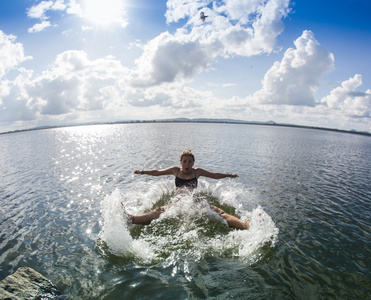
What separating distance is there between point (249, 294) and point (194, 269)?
164cm

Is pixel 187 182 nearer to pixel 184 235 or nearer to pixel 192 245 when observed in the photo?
pixel 184 235

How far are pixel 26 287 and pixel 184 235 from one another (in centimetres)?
484

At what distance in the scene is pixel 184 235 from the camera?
8008 mm

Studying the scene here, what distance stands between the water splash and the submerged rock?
2033 millimetres

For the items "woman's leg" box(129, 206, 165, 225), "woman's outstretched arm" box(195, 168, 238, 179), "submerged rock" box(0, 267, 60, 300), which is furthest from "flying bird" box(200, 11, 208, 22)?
"submerged rock" box(0, 267, 60, 300)

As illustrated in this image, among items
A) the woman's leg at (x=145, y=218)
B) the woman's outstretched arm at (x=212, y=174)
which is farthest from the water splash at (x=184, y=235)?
the woman's outstretched arm at (x=212, y=174)

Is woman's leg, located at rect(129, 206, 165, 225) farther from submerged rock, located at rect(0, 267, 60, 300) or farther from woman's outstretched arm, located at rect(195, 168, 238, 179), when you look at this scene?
submerged rock, located at rect(0, 267, 60, 300)

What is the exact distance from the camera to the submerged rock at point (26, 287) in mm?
4684

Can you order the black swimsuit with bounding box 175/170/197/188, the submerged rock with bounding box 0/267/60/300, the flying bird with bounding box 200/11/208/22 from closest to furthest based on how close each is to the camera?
1. the submerged rock with bounding box 0/267/60/300
2. the black swimsuit with bounding box 175/170/197/188
3. the flying bird with bounding box 200/11/208/22

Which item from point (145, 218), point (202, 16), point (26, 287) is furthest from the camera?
point (202, 16)

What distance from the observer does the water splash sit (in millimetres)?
6965

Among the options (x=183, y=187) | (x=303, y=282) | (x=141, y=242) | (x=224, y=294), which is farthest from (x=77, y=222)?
(x=303, y=282)

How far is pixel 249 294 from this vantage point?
545 centimetres

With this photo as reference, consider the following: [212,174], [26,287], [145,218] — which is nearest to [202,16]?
[212,174]
